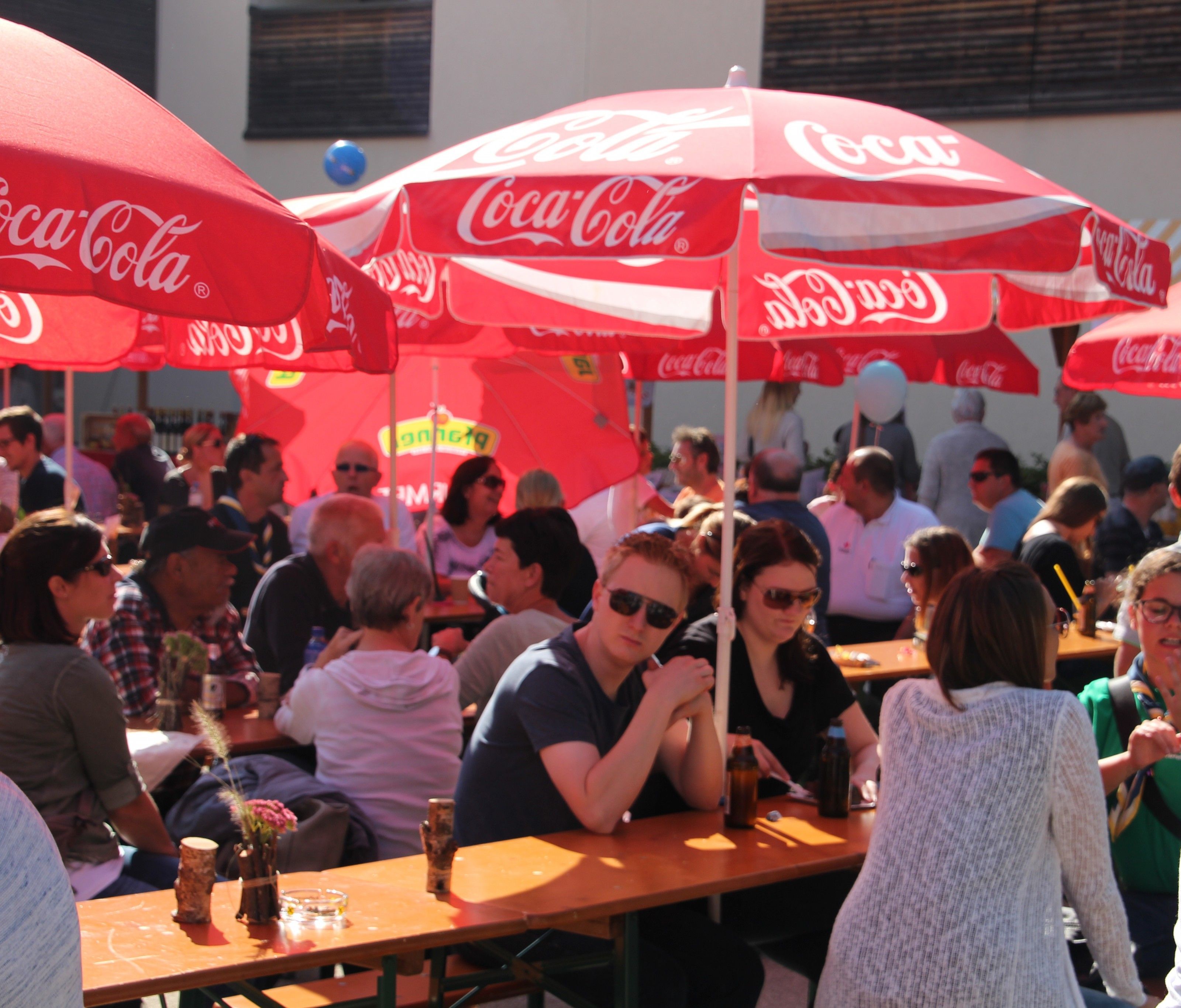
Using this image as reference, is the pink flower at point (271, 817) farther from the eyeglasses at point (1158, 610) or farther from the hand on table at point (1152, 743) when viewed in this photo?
the eyeglasses at point (1158, 610)

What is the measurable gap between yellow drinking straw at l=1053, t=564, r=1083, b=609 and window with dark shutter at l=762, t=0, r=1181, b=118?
8408mm

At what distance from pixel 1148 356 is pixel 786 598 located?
302 centimetres

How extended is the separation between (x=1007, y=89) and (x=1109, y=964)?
502 inches

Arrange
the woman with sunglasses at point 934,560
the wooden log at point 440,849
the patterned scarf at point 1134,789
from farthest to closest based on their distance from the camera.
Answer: the woman with sunglasses at point 934,560, the patterned scarf at point 1134,789, the wooden log at point 440,849

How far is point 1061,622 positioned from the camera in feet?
16.1

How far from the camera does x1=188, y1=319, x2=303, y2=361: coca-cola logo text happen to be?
12.5 ft

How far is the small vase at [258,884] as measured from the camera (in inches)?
103

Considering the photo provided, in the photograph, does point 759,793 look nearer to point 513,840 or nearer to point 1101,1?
point 513,840

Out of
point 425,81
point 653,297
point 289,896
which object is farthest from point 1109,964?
point 425,81

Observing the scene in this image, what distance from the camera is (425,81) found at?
1680cm

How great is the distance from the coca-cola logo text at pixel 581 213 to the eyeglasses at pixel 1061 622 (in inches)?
51.2

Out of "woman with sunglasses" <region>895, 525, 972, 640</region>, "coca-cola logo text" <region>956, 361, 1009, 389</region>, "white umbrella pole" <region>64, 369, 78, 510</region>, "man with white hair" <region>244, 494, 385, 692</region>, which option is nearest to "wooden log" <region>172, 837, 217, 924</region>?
"man with white hair" <region>244, 494, 385, 692</region>

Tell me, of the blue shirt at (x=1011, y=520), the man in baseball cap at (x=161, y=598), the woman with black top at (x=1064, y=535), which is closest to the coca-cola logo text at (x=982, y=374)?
the blue shirt at (x=1011, y=520)

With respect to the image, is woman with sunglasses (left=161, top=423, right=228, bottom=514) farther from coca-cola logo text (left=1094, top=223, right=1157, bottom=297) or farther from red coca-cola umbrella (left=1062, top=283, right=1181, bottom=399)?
coca-cola logo text (left=1094, top=223, right=1157, bottom=297)
